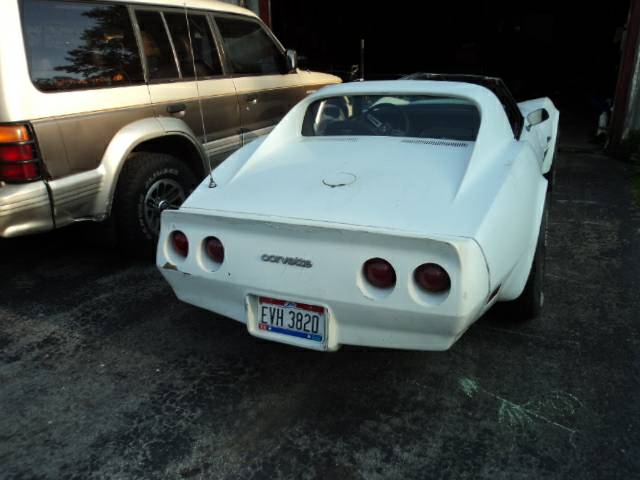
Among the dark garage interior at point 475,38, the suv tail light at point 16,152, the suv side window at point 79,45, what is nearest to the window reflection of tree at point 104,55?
the suv side window at point 79,45

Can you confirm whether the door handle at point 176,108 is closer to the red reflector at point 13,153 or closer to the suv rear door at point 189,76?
the suv rear door at point 189,76

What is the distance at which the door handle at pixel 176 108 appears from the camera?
434 centimetres

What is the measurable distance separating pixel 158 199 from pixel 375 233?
8.49 ft

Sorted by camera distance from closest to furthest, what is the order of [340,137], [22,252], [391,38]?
1. [340,137]
2. [22,252]
3. [391,38]

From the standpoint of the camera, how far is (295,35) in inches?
600

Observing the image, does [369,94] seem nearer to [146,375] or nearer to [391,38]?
[146,375]

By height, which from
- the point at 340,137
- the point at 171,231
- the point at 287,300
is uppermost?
the point at 340,137

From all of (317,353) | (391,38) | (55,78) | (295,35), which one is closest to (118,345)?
(317,353)

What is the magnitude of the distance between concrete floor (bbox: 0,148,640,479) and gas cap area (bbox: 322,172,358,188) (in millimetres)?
935

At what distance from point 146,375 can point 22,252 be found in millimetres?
2459

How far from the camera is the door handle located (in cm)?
434

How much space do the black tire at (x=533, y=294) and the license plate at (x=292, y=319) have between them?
1.27 m

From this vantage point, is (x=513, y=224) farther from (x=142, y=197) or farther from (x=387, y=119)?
(x=142, y=197)

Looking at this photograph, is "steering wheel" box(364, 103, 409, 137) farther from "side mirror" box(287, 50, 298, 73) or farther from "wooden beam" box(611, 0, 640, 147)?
"wooden beam" box(611, 0, 640, 147)
